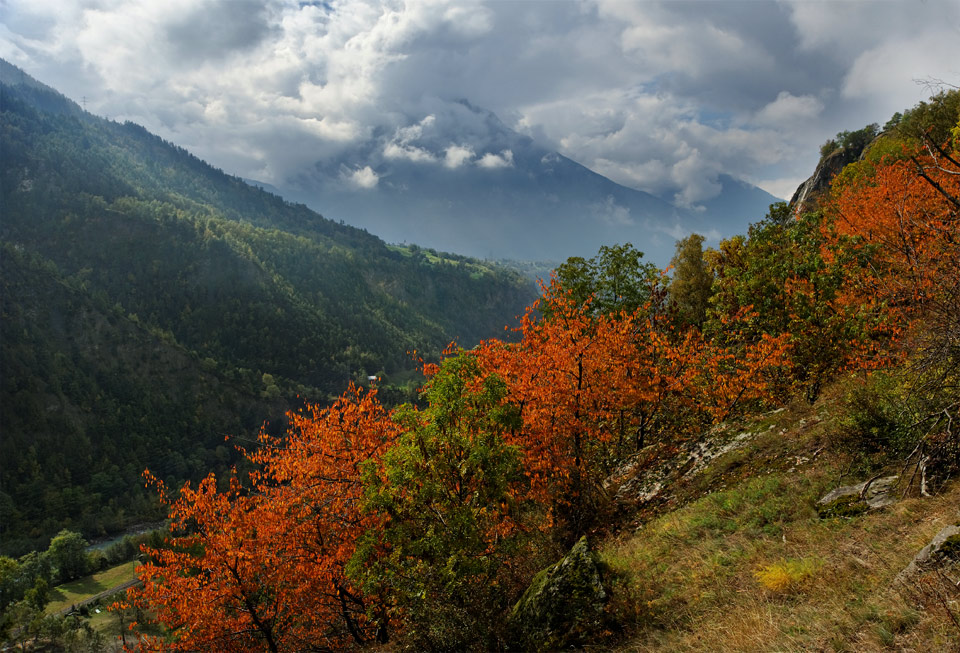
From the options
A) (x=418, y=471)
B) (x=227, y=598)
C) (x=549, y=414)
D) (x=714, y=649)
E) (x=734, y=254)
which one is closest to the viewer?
(x=714, y=649)

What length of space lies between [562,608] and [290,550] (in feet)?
47.8

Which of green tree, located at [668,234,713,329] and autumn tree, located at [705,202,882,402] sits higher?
green tree, located at [668,234,713,329]

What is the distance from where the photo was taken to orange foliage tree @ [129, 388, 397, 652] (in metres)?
19.2

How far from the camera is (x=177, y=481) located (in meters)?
170

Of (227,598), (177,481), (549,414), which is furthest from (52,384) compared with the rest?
(549,414)

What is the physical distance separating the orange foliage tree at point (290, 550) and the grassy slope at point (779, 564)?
1072 centimetres

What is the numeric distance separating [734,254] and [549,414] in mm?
23603

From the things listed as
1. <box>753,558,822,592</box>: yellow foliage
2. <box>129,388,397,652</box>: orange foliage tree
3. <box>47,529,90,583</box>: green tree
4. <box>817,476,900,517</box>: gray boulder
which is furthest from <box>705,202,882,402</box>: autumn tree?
<box>47,529,90,583</box>: green tree

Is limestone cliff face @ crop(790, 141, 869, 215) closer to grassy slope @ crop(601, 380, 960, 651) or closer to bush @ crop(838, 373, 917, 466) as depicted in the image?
bush @ crop(838, 373, 917, 466)

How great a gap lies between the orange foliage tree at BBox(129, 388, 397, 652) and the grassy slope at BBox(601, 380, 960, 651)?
10724 millimetres

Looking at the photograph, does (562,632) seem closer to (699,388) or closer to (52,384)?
(699,388)

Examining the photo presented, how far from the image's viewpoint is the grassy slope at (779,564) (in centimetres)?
648

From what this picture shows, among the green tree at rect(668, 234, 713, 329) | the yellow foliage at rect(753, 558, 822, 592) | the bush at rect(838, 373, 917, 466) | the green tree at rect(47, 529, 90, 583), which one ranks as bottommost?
the green tree at rect(47, 529, 90, 583)

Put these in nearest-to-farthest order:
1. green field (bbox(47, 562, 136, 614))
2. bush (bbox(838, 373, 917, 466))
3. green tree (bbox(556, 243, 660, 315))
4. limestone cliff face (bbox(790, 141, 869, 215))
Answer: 1. bush (bbox(838, 373, 917, 466))
2. green tree (bbox(556, 243, 660, 315))
3. limestone cliff face (bbox(790, 141, 869, 215))
4. green field (bbox(47, 562, 136, 614))
